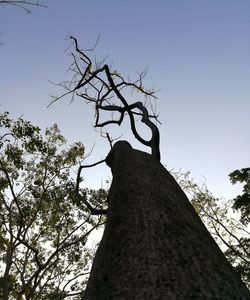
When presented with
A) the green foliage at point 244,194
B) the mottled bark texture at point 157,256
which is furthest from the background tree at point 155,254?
the green foliage at point 244,194

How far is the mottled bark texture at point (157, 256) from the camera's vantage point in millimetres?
1614

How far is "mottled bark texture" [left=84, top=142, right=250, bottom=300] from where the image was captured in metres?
1.61

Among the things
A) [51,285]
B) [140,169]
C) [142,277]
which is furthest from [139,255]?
[51,285]

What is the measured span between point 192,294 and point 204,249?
0.48 m

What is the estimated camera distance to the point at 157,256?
1.85m

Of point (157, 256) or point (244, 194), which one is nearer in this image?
point (157, 256)

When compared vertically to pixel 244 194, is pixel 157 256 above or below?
below

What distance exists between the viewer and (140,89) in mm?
8500

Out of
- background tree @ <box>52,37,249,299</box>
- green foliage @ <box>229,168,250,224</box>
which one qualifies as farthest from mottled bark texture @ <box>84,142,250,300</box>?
green foliage @ <box>229,168,250,224</box>

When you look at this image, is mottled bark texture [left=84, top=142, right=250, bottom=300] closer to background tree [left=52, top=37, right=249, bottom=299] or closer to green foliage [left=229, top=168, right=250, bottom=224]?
background tree [left=52, top=37, right=249, bottom=299]

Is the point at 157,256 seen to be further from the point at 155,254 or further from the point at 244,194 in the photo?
the point at 244,194

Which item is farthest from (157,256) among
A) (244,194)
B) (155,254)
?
(244,194)

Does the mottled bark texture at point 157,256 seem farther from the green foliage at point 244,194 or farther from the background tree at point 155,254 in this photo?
the green foliage at point 244,194

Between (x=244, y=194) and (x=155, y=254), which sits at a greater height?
(x=244, y=194)
